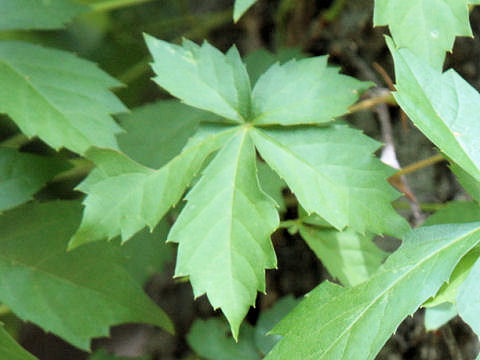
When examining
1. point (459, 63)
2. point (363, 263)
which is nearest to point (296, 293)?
point (363, 263)

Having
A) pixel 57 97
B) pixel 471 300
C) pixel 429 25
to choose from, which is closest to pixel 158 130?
pixel 57 97

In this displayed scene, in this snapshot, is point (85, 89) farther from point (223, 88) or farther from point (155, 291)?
point (155, 291)

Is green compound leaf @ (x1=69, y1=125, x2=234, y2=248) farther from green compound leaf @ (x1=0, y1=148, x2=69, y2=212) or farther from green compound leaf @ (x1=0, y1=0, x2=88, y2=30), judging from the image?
green compound leaf @ (x1=0, y1=0, x2=88, y2=30)

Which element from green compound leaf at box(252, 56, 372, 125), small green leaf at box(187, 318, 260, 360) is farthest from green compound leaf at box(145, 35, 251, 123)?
small green leaf at box(187, 318, 260, 360)

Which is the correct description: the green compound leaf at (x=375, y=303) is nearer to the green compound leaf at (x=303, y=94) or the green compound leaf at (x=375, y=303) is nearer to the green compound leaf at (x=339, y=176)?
the green compound leaf at (x=339, y=176)

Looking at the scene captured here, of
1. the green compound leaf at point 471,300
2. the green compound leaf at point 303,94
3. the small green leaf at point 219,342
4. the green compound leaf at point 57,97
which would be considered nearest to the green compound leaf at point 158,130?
the green compound leaf at point 57,97

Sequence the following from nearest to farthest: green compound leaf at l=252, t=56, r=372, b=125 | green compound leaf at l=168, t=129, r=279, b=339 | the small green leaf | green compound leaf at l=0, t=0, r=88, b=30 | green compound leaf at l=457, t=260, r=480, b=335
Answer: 1. green compound leaf at l=457, t=260, r=480, b=335
2. green compound leaf at l=168, t=129, r=279, b=339
3. green compound leaf at l=252, t=56, r=372, b=125
4. green compound leaf at l=0, t=0, r=88, b=30
5. the small green leaf

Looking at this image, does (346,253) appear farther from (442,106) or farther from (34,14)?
(34,14)
